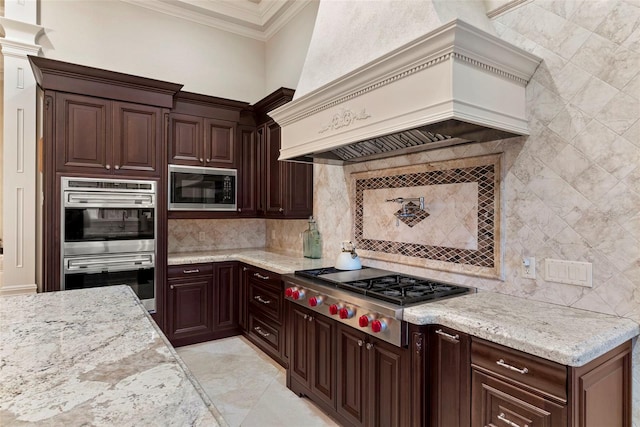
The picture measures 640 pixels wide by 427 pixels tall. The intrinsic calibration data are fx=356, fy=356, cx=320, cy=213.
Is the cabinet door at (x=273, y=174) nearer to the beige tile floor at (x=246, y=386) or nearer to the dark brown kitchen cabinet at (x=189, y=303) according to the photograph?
the dark brown kitchen cabinet at (x=189, y=303)

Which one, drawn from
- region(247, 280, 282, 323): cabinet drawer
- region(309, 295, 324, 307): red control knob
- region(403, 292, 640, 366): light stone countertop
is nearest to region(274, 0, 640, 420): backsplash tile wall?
region(403, 292, 640, 366): light stone countertop

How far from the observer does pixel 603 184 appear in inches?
68.1

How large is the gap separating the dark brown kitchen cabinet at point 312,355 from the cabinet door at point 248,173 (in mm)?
1764

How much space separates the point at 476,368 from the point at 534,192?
103 cm

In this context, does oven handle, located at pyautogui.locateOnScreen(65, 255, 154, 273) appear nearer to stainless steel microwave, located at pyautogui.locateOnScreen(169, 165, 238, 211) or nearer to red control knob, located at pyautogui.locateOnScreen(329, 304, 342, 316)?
stainless steel microwave, located at pyautogui.locateOnScreen(169, 165, 238, 211)

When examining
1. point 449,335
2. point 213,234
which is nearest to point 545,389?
point 449,335

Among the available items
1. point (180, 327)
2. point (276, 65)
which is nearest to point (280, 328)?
point (180, 327)

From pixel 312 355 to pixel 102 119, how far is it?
280 centimetres

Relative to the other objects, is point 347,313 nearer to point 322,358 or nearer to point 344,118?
point 322,358

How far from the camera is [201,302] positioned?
3.78m

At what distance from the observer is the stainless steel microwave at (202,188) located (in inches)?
147

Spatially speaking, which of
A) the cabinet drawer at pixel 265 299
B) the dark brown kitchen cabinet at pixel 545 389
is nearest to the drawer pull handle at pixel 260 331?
the cabinet drawer at pixel 265 299

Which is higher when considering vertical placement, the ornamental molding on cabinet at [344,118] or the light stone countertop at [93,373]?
the ornamental molding on cabinet at [344,118]

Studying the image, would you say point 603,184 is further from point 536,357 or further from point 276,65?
point 276,65
